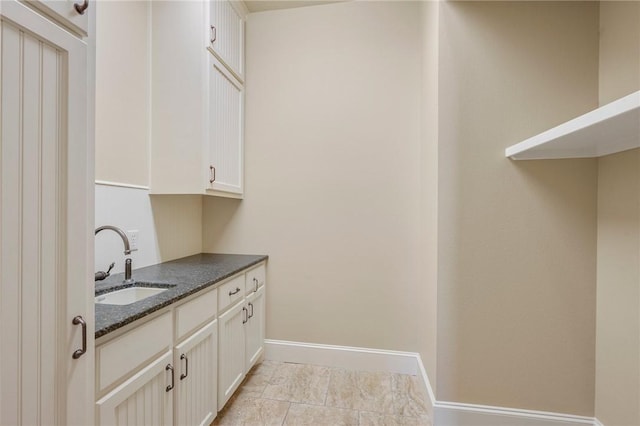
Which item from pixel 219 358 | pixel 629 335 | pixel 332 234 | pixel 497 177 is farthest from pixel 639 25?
pixel 219 358

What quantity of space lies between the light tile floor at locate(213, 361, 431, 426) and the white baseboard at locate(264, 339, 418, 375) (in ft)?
0.17

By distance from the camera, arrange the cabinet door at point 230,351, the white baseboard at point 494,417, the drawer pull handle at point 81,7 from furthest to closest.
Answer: the cabinet door at point 230,351
the white baseboard at point 494,417
the drawer pull handle at point 81,7

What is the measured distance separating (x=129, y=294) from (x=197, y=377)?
0.56 meters

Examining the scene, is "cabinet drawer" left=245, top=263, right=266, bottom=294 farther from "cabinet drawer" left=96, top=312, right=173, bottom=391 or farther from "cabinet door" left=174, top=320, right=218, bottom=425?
"cabinet drawer" left=96, top=312, right=173, bottom=391

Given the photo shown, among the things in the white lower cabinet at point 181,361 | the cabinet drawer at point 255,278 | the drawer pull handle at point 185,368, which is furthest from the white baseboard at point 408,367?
the drawer pull handle at point 185,368

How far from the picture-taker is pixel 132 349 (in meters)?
1.12

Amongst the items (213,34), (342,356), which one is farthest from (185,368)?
(213,34)

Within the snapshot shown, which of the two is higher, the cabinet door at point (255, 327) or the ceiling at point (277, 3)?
the ceiling at point (277, 3)

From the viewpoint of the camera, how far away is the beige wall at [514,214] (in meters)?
1.67

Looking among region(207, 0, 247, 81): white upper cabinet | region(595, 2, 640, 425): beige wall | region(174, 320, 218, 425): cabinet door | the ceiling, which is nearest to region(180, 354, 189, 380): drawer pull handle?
region(174, 320, 218, 425): cabinet door

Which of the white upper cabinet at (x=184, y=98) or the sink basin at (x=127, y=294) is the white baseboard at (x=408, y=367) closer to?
the sink basin at (x=127, y=294)

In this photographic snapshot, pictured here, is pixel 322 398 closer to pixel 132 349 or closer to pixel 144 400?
pixel 144 400

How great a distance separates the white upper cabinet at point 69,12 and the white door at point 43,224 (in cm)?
3

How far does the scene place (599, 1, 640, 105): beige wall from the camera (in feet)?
4.65
